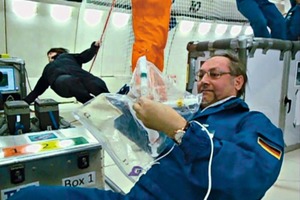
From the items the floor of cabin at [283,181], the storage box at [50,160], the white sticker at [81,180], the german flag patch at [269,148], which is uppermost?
the german flag patch at [269,148]

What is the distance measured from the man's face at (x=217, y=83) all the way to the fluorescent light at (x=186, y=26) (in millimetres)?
4858

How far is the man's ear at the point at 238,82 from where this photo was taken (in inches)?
56.0

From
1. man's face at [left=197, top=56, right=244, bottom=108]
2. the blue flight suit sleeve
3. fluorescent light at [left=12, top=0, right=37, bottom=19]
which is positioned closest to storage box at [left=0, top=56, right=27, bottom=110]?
fluorescent light at [left=12, top=0, right=37, bottom=19]

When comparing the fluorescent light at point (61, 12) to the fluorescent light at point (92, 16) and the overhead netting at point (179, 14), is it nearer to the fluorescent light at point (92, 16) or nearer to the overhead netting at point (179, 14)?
the fluorescent light at point (92, 16)

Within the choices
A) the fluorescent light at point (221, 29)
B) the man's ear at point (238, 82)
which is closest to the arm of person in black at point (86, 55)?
the man's ear at point (238, 82)

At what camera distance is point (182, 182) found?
1093 millimetres

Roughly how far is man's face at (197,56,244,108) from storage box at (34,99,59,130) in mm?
827

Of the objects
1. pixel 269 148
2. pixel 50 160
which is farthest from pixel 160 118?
pixel 50 160

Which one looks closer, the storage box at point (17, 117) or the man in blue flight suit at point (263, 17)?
the storage box at point (17, 117)

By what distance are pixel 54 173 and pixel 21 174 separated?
0.15 meters

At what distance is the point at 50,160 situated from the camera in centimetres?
130

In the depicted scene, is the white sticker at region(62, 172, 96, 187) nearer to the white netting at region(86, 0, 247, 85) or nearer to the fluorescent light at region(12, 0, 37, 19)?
the white netting at region(86, 0, 247, 85)

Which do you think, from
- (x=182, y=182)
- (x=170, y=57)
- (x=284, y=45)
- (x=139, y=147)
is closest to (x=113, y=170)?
(x=139, y=147)

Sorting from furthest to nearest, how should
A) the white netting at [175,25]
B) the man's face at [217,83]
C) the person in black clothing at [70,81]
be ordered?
1. the white netting at [175,25]
2. the person in black clothing at [70,81]
3. the man's face at [217,83]
